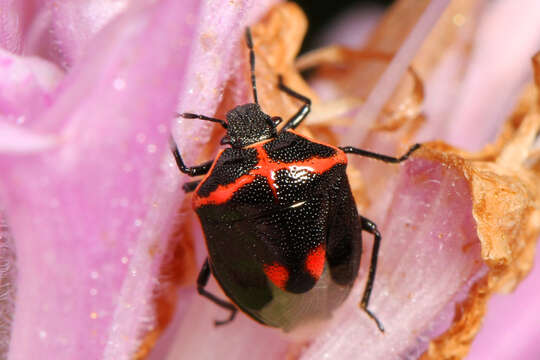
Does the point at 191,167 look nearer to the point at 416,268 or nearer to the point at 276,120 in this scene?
the point at 276,120

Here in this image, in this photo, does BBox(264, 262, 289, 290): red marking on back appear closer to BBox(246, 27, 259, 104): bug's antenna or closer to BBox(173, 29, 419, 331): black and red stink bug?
BBox(173, 29, 419, 331): black and red stink bug

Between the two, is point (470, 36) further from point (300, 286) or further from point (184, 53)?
point (184, 53)

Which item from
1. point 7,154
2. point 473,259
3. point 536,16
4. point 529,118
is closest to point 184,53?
point 7,154

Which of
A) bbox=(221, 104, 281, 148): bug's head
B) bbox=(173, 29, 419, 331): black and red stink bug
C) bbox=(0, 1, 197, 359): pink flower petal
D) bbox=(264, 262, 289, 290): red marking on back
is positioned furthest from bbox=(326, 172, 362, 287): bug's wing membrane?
bbox=(0, 1, 197, 359): pink flower petal

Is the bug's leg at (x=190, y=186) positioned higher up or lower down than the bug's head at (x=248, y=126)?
lower down

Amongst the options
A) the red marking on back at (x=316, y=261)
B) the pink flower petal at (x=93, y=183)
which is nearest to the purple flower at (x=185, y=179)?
the pink flower petal at (x=93, y=183)

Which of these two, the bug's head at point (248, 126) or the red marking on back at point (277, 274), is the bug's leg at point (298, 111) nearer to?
the bug's head at point (248, 126)
